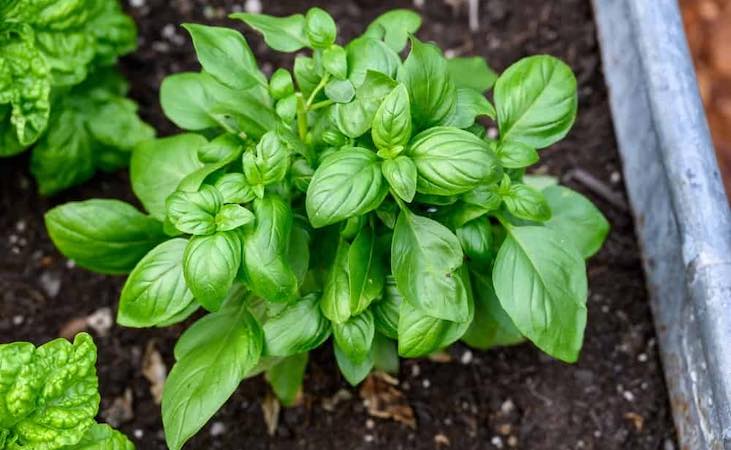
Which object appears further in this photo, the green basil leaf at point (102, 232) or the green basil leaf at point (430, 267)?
the green basil leaf at point (102, 232)

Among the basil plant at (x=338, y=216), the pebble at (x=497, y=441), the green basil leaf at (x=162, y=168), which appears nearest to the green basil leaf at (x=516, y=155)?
the basil plant at (x=338, y=216)

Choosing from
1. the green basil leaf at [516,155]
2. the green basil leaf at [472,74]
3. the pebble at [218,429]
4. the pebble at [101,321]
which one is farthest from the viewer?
the pebble at [101,321]

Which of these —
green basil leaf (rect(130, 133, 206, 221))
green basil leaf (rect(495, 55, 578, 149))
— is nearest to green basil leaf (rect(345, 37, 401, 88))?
green basil leaf (rect(495, 55, 578, 149))

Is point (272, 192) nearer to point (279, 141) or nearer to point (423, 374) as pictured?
point (279, 141)

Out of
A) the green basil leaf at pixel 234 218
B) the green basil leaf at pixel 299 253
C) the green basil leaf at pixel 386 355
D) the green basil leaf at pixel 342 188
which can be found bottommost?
the green basil leaf at pixel 386 355

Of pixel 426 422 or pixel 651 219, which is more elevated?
pixel 651 219

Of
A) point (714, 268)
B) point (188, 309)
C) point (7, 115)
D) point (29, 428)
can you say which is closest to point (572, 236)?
point (714, 268)

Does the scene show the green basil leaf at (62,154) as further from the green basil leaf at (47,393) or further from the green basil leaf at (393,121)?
the green basil leaf at (393,121)

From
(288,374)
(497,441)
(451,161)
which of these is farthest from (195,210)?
(497,441)
